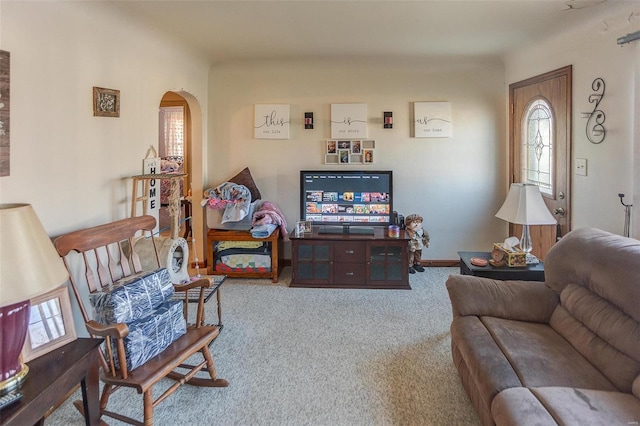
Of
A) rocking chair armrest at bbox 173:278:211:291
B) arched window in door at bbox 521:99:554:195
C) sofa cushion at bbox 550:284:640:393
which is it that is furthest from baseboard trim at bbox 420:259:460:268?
rocking chair armrest at bbox 173:278:211:291

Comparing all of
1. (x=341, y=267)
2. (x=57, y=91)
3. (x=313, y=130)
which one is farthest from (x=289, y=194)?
(x=57, y=91)

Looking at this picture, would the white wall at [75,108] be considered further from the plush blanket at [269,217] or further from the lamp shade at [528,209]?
the lamp shade at [528,209]

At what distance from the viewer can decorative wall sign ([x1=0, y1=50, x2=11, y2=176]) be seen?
1972 millimetres

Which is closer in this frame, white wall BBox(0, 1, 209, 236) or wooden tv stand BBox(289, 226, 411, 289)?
white wall BBox(0, 1, 209, 236)

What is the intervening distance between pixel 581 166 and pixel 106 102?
3.65 m

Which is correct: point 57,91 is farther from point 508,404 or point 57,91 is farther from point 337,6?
point 508,404

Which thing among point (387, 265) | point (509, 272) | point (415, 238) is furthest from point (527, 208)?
point (415, 238)

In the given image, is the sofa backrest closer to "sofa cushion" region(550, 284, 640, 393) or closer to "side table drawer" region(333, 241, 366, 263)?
"sofa cushion" region(550, 284, 640, 393)

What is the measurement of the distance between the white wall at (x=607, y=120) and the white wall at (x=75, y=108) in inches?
138

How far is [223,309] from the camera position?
347 cm

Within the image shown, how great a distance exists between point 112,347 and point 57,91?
1552mm

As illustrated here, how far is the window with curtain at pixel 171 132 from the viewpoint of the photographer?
636cm

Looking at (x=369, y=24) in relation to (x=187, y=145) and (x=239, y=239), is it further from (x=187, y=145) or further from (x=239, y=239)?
(x=187, y=145)

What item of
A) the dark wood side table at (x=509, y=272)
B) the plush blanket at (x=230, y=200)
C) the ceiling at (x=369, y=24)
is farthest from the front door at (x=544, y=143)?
the plush blanket at (x=230, y=200)
